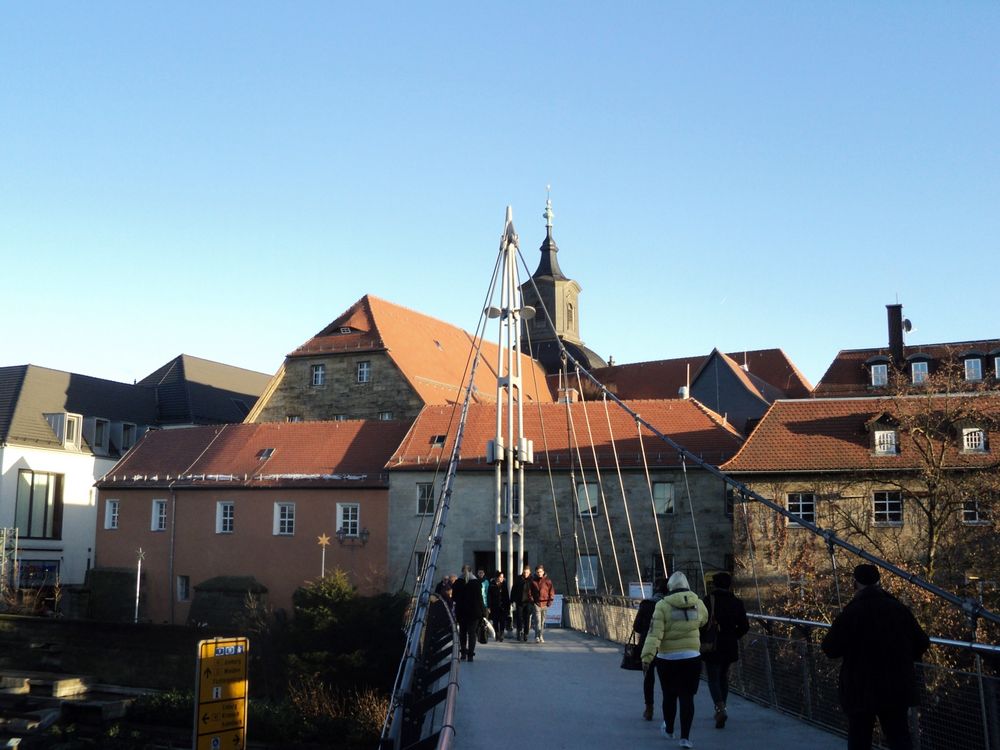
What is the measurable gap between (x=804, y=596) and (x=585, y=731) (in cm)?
1709

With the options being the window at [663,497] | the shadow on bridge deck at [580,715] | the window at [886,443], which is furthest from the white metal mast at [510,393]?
the window at [886,443]

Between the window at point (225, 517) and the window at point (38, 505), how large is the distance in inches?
427

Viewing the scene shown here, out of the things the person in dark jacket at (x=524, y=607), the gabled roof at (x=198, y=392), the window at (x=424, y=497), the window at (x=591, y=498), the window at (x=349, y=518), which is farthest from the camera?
the gabled roof at (x=198, y=392)

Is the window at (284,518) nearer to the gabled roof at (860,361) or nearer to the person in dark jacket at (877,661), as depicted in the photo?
the gabled roof at (860,361)

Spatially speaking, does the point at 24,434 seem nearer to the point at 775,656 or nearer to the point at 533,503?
the point at 533,503

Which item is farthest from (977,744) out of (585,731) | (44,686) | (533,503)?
(44,686)

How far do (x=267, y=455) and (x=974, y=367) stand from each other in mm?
31157

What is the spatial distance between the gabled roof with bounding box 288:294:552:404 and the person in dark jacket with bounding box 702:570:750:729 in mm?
35687

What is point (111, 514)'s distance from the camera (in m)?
44.9

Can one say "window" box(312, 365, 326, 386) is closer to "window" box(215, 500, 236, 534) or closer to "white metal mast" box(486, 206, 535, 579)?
"window" box(215, 500, 236, 534)

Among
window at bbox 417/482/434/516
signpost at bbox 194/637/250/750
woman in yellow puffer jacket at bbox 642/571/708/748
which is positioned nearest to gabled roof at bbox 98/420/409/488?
window at bbox 417/482/434/516

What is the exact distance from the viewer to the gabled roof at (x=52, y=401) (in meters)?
49.7

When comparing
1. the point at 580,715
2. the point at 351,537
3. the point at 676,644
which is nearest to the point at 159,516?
the point at 351,537

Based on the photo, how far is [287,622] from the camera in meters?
33.7
